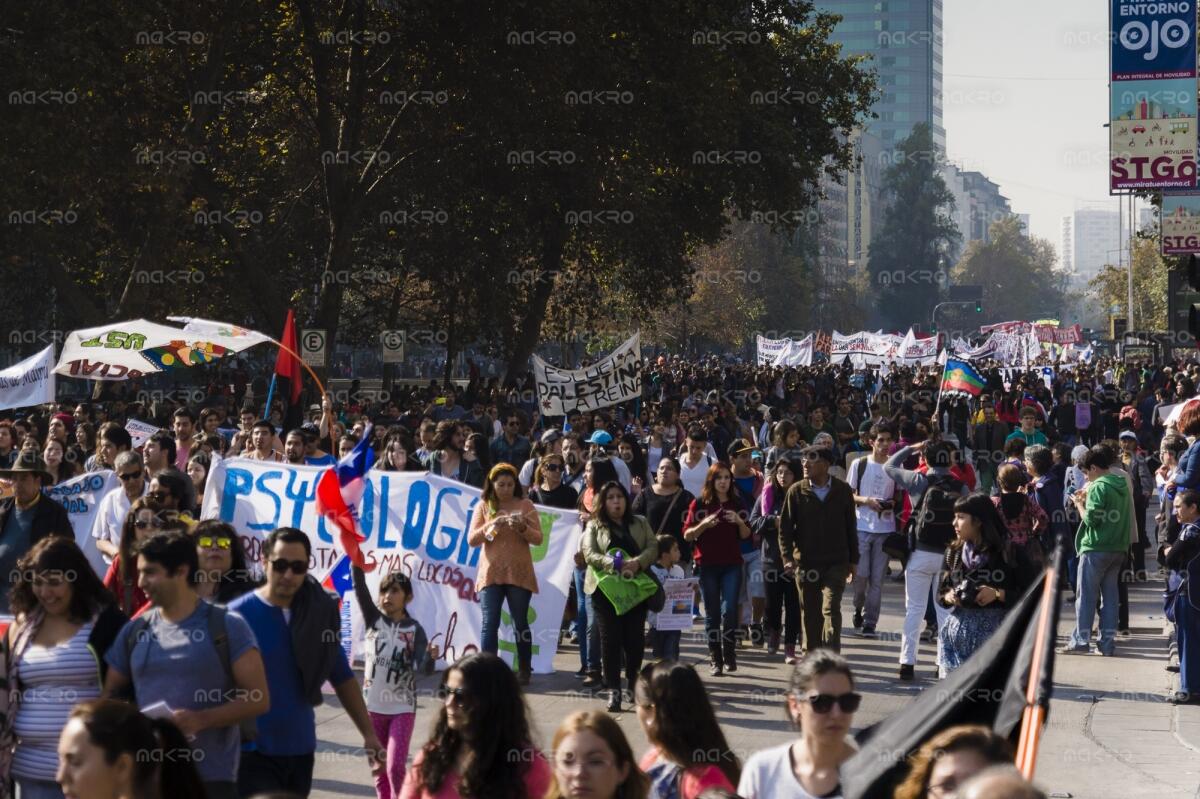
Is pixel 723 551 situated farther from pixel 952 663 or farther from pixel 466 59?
pixel 466 59

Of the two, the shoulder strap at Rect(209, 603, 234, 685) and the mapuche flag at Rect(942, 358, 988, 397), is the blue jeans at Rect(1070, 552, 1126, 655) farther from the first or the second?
the mapuche flag at Rect(942, 358, 988, 397)

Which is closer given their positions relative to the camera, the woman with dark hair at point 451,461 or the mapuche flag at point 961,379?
the woman with dark hair at point 451,461

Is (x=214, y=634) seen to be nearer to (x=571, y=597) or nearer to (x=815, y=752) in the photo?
(x=815, y=752)

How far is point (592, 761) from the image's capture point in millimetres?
4402

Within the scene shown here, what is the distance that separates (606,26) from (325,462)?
1789 cm

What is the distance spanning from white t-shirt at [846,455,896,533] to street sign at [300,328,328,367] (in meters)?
13.5

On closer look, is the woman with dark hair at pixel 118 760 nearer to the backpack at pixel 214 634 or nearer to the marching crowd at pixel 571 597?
the marching crowd at pixel 571 597

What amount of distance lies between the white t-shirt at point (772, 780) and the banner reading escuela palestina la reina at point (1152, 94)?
18.7 metres

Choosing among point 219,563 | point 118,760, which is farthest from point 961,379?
point 118,760

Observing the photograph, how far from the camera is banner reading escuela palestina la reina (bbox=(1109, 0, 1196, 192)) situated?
861 inches

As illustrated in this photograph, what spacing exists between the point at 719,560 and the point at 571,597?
1.73 meters

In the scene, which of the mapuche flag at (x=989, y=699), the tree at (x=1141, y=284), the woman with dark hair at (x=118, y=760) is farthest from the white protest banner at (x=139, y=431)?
the tree at (x=1141, y=284)

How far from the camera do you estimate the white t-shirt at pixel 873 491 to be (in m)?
13.0

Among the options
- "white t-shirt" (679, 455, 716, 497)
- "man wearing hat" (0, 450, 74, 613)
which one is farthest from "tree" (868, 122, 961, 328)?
"man wearing hat" (0, 450, 74, 613)
